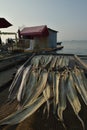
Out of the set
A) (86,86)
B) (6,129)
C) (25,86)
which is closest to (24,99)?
(25,86)

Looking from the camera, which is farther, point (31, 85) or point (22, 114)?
point (31, 85)

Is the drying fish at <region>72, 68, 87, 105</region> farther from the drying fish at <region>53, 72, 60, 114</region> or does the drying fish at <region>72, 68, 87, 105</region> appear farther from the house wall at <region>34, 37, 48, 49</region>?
the house wall at <region>34, 37, 48, 49</region>

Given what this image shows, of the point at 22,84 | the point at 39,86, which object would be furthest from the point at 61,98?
the point at 22,84

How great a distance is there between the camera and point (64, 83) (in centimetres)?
655

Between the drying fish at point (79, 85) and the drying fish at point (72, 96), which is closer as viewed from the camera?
the drying fish at point (72, 96)

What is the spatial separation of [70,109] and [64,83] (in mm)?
1010

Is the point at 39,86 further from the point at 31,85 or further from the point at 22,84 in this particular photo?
the point at 22,84

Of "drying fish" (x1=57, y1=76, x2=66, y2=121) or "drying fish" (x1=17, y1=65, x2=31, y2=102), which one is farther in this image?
"drying fish" (x1=17, y1=65, x2=31, y2=102)

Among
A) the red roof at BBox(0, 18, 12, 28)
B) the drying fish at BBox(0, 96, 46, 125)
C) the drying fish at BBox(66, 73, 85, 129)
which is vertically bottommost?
the drying fish at BBox(0, 96, 46, 125)

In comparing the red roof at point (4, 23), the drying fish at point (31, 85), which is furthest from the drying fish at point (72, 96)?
the red roof at point (4, 23)

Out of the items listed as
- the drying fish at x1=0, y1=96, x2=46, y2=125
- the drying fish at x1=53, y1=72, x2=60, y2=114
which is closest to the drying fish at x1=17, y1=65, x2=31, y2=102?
the drying fish at x1=0, y1=96, x2=46, y2=125

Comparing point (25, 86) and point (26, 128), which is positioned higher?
point (25, 86)

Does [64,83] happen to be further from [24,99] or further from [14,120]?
[14,120]

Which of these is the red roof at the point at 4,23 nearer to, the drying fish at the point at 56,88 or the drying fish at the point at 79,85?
the drying fish at the point at 56,88
